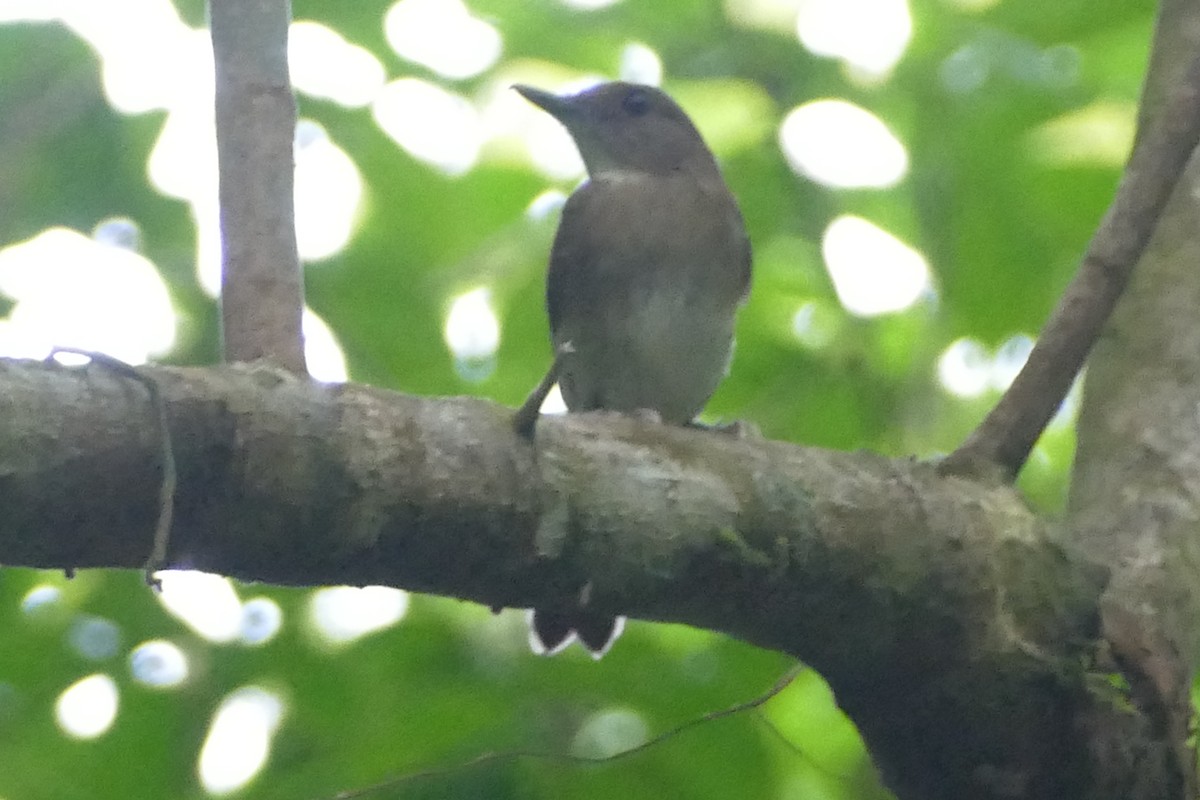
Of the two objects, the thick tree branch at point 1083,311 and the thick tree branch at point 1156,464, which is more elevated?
the thick tree branch at point 1083,311

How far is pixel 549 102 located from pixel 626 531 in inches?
75.5

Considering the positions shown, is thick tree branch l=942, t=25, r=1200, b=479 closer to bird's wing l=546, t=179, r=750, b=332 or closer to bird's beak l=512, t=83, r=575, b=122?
bird's wing l=546, t=179, r=750, b=332

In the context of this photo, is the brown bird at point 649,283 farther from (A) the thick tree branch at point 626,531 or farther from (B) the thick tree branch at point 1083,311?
(A) the thick tree branch at point 626,531

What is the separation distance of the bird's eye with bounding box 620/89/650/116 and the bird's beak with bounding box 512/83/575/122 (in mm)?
190

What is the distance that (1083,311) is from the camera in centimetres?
221

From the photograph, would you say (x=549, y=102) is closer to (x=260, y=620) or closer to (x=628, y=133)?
(x=628, y=133)

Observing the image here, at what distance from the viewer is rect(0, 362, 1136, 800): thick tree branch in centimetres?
146

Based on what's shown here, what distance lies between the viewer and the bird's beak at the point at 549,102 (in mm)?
3078

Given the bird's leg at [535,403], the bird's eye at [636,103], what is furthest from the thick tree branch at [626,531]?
the bird's eye at [636,103]

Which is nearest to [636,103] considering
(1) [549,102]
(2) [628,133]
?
(2) [628,133]

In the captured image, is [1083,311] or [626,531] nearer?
[626,531]

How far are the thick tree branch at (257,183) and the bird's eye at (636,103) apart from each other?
5.97ft

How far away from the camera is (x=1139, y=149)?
7.54ft

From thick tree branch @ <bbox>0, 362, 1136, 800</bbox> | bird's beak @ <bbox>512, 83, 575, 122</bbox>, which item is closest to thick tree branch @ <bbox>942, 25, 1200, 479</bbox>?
thick tree branch @ <bbox>0, 362, 1136, 800</bbox>
